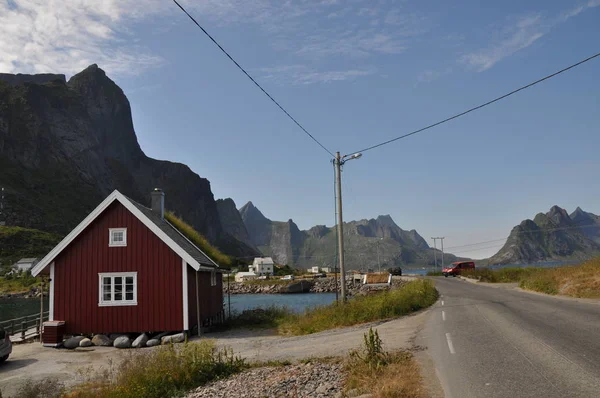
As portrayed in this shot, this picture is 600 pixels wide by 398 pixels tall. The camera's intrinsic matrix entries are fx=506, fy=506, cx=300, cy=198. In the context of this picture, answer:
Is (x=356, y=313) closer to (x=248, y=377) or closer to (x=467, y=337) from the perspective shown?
(x=467, y=337)

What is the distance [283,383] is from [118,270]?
1391 cm

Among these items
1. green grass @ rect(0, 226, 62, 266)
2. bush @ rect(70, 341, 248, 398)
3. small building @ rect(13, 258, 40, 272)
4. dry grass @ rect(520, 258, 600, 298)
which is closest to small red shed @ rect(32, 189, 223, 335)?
bush @ rect(70, 341, 248, 398)

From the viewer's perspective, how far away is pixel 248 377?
12.5m

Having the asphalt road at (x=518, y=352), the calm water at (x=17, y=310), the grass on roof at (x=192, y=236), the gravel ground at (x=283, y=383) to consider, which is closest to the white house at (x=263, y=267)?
the calm water at (x=17, y=310)

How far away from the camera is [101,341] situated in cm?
2198

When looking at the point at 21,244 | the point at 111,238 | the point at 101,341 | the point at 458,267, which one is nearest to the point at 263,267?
the point at 21,244

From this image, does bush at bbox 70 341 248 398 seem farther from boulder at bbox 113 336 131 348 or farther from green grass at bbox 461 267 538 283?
green grass at bbox 461 267 538 283

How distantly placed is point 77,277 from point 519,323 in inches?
720

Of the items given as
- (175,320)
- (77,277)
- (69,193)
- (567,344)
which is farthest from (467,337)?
(69,193)

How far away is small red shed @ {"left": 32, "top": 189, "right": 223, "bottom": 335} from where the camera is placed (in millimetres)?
22344

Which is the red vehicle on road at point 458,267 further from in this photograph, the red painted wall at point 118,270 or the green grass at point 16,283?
the green grass at point 16,283

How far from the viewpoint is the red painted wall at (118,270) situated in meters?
22.3

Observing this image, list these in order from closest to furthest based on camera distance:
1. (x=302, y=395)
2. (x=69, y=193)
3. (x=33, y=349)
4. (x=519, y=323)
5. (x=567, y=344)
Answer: (x=302, y=395)
(x=567, y=344)
(x=519, y=323)
(x=33, y=349)
(x=69, y=193)

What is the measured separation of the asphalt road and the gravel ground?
2.25m
